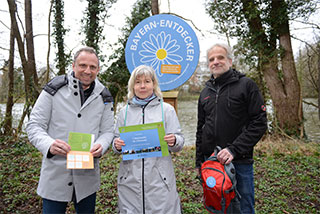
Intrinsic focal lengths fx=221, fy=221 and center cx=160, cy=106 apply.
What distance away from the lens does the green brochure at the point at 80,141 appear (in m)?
1.58

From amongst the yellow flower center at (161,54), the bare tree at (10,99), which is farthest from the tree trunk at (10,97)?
the yellow flower center at (161,54)

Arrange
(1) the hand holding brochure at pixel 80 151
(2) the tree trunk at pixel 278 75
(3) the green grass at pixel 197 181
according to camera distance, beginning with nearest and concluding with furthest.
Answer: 1. (1) the hand holding brochure at pixel 80 151
2. (3) the green grass at pixel 197 181
3. (2) the tree trunk at pixel 278 75

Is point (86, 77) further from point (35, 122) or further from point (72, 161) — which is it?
point (72, 161)

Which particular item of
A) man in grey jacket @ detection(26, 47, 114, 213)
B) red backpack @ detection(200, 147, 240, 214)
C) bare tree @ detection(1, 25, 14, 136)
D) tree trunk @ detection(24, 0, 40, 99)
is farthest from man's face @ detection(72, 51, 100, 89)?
tree trunk @ detection(24, 0, 40, 99)

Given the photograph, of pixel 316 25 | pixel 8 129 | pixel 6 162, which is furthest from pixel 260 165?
pixel 8 129

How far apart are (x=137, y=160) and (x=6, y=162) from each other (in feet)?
15.8

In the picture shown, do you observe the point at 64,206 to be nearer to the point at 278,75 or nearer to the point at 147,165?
the point at 147,165

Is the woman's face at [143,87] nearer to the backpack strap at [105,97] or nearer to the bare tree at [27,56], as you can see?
the backpack strap at [105,97]

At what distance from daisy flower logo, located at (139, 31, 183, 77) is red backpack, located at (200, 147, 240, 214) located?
1718 millimetres

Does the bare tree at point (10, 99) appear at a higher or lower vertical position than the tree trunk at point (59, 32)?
lower

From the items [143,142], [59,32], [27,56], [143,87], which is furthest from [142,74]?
[59,32]

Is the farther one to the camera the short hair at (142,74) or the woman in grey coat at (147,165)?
the short hair at (142,74)

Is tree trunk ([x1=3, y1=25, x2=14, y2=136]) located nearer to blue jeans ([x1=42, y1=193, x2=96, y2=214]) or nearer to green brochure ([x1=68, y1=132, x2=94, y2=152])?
blue jeans ([x1=42, y1=193, x2=96, y2=214])

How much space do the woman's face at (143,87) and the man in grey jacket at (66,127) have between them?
0.27m
